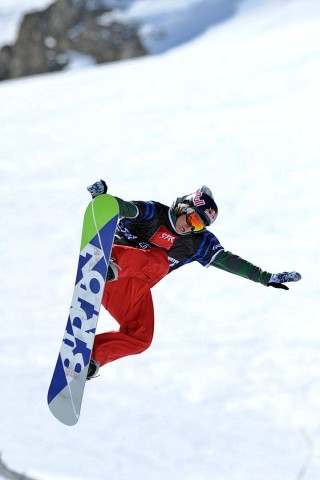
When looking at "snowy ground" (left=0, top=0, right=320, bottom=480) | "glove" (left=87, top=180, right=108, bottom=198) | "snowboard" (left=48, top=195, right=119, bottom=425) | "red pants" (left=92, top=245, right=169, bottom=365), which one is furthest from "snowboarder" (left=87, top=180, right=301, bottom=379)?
"snowy ground" (left=0, top=0, right=320, bottom=480)

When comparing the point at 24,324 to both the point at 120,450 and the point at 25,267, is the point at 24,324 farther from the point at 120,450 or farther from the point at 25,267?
the point at 120,450

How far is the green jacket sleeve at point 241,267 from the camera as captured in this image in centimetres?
588

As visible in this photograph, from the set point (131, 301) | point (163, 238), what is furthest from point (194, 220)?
point (131, 301)

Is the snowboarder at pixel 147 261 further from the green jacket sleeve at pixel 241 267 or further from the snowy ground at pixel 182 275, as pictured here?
the snowy ground at pixel 182 275

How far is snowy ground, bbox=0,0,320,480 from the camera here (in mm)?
7727

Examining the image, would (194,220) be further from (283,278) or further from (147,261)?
(283,278)

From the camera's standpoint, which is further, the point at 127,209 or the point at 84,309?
the point at 84,309

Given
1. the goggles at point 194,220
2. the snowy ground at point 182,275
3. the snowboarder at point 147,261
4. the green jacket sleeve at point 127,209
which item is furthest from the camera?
the snowy ground at point 182,275

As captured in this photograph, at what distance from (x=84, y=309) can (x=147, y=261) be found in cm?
54

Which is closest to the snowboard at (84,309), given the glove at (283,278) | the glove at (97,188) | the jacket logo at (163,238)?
the glove at (97,188)

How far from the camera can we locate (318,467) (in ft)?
24.4

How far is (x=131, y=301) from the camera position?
6004mm

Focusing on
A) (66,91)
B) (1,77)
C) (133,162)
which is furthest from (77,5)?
(133,162)

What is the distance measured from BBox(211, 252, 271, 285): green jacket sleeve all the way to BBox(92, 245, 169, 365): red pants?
39 centimetres
